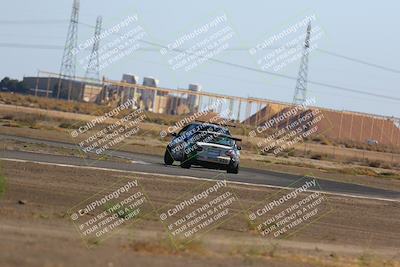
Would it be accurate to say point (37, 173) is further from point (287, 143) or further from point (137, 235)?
point (287, 143)

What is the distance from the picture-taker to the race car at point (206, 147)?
2941 cm

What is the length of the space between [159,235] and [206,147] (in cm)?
1500

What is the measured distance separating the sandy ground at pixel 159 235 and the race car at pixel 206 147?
4.31 meters

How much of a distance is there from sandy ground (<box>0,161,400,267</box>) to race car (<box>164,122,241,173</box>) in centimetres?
431

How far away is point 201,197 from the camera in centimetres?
2119

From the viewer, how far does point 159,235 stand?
1438cm

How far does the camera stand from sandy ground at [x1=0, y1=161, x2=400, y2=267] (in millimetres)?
11055
